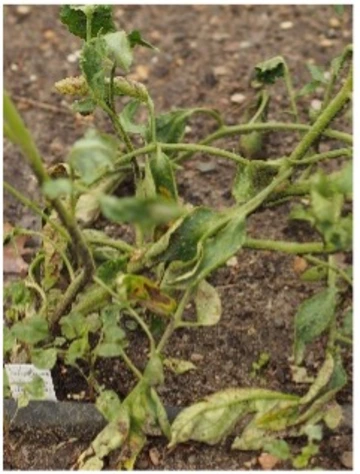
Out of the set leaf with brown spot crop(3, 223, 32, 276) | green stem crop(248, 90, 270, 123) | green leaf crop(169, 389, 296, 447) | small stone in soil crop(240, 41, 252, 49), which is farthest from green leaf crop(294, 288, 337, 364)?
small stone in soil crop(240, 41, 252, 49)

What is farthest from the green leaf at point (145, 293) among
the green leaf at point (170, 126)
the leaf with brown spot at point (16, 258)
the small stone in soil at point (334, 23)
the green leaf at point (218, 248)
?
the small stone in soil at point (334, 23)

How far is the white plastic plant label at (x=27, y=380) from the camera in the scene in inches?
54.3

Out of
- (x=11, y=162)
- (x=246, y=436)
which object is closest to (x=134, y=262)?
(x=246, y=436)

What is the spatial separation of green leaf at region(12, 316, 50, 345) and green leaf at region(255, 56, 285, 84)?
58 centimetres

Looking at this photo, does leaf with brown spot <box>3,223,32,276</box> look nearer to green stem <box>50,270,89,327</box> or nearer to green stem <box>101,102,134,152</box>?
green stem <box>50,270,89,327</box>

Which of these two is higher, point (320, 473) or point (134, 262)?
point (134, 262)

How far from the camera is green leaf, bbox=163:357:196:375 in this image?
1493 mm

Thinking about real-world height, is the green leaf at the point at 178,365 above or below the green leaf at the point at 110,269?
below

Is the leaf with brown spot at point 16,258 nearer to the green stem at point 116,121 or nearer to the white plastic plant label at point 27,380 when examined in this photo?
the white plastic plant label at point 27,380

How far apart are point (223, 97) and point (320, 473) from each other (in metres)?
0.92

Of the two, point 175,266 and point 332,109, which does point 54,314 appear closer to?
point 175,266

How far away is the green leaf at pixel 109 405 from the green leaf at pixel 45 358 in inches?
3.3

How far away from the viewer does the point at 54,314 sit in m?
1.40
